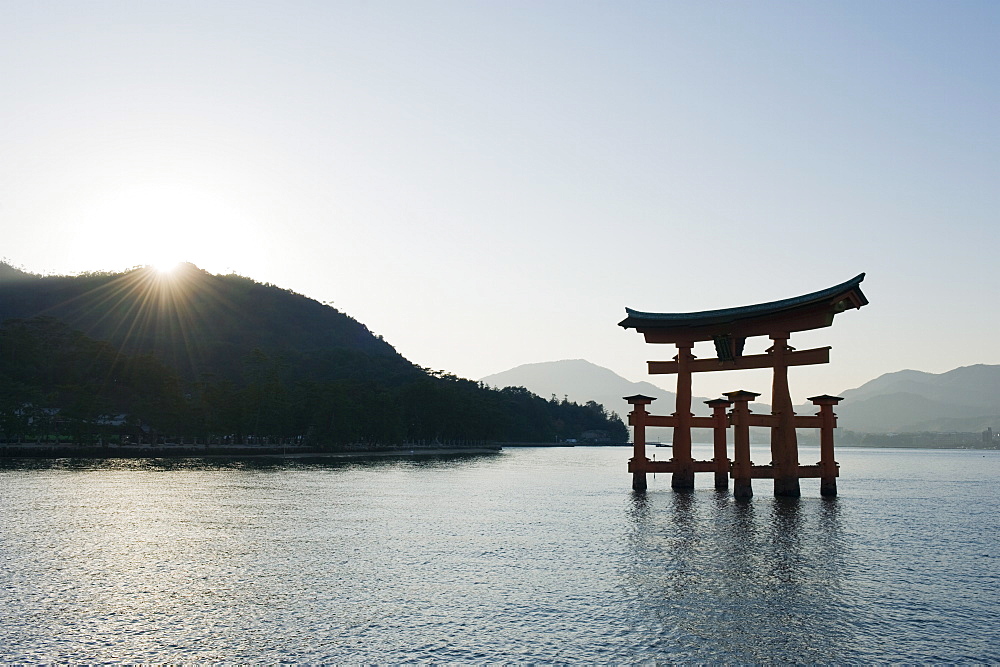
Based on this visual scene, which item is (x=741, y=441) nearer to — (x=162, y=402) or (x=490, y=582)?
(x=490, y=582)

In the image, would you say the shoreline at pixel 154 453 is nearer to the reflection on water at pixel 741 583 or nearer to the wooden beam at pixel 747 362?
the wooden beam at pixel 747 362

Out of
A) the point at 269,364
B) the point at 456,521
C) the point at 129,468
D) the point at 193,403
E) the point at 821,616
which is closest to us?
the point at 821,616

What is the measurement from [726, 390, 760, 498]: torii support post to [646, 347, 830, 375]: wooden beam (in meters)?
1.59

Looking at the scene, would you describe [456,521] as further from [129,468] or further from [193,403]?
[193,403]

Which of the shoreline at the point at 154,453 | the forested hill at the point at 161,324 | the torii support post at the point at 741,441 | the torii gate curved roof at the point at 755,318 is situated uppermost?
the forested hill at the point at 161,324

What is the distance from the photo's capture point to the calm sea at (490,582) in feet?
42.3

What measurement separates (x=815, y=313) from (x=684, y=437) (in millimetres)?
10027

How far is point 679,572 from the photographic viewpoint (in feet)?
63.2

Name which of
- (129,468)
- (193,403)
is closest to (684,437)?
(129,468)

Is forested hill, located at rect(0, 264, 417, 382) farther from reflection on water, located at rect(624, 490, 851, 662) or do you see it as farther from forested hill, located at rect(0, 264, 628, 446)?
reflection on water, located at rect(624, 490, 851, 662)

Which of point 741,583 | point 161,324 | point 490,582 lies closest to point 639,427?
point 741,583

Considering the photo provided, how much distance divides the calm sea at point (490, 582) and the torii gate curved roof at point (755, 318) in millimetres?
8939

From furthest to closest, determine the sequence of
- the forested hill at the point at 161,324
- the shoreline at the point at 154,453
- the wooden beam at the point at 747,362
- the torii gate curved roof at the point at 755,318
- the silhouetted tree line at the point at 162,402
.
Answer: the forested hill at the point at 161,324
the silhouetted tree line at the point at 162,402
the shoreline at the point at 154,453
the wooden beam at the point at 747,362
the torii gate curved roof at the point at 755,318

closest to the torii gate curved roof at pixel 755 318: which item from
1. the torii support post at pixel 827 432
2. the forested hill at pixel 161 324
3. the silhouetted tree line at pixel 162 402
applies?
the torii support post at pixel 827 432
